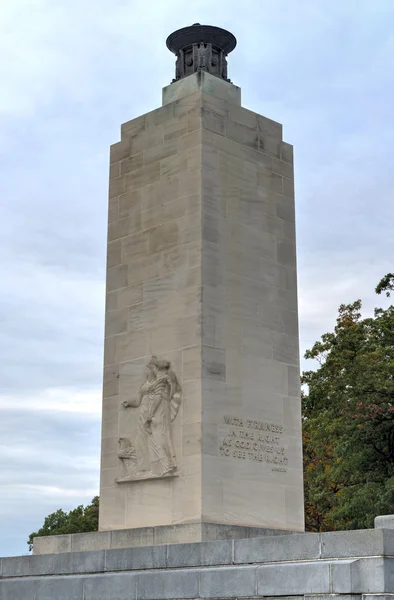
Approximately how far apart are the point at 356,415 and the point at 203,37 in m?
14.8

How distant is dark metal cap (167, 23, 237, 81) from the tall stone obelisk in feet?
0.10

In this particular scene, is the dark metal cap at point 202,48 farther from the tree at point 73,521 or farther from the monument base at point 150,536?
the tree at point 73,521

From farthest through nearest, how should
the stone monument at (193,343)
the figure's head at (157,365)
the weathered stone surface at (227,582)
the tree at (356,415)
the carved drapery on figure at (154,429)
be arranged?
1. the tree at (356,415)
2. the figure's head at (157,365)
3. the carved drapery on figure at (154,429)
4. the stone monument at (193,343)
5. the weathered stone surface at (227,582)

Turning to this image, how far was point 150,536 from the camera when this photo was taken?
17203 millimetres

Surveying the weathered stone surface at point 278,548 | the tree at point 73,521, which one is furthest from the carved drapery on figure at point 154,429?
the tree at point 73,521

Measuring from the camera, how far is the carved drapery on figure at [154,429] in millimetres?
17781

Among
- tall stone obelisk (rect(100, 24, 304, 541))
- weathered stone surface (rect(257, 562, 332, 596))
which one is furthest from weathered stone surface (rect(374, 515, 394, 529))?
tall stone obelisk (rect(100, 24, 304, 541))

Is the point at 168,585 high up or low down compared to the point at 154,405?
down

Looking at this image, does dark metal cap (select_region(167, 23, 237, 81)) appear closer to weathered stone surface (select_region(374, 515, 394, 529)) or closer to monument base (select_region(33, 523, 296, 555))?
monument base (select_region(33, 523, 296, 555))

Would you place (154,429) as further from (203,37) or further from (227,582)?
(203,37)

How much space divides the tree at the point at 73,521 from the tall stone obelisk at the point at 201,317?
3986cm

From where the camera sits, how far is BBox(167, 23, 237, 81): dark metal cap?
20469 millimetres

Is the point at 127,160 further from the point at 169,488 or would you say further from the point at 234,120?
the point at 169,488

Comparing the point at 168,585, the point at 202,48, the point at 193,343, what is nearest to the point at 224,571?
the point at 168,585
